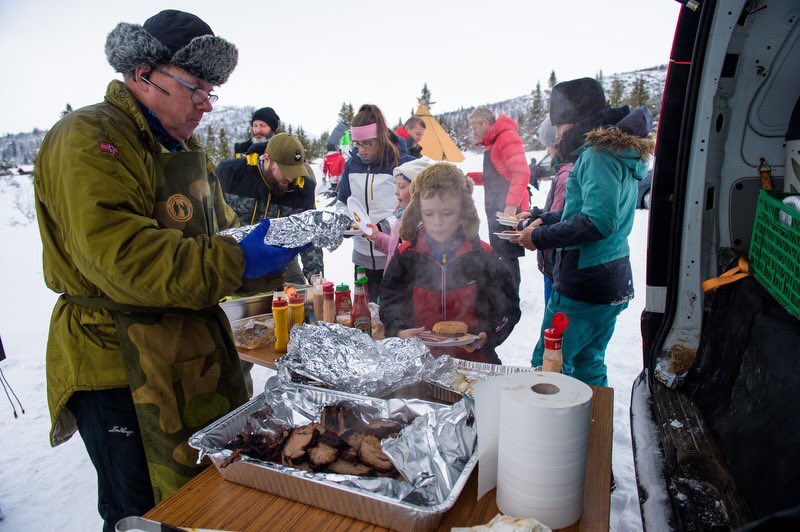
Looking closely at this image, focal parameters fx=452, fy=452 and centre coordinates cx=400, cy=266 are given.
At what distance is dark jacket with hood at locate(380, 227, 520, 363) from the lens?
275cm

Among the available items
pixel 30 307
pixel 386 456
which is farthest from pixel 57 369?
pixel 30 307

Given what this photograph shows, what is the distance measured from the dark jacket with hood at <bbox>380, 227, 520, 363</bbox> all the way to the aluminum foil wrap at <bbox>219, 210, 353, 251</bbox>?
106cm

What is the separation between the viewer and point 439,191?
2828 mm

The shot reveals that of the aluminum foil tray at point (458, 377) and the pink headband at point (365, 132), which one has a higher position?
the pink headband at point (365, 132)

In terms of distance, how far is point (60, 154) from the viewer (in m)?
1.46

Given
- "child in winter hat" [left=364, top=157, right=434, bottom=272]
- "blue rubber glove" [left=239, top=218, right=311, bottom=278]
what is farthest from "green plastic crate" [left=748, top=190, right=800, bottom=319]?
"child in winter hat" [left=364, top=157, right=434, bottom=272]

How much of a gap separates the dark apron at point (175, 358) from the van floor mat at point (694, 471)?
168cm

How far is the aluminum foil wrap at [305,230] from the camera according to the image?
1671 mm

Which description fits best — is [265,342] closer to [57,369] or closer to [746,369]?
[57,369]

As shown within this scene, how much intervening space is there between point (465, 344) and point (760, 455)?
132 centimetres

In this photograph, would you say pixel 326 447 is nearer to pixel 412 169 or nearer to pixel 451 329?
pixel 451 329

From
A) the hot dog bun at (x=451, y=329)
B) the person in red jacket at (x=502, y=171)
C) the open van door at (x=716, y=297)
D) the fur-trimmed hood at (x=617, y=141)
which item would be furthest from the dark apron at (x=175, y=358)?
the person in red jacket at (x=502, y=171)

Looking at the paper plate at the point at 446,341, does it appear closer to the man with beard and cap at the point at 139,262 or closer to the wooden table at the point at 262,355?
the wooden table at the point at 262,355

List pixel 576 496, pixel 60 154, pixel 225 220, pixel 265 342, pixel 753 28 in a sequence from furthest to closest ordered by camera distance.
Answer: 1. pixel 265 342
2. pixel 225 220
3. pixel 753 28
4. pixel 60 154
5. pixel 576 496
